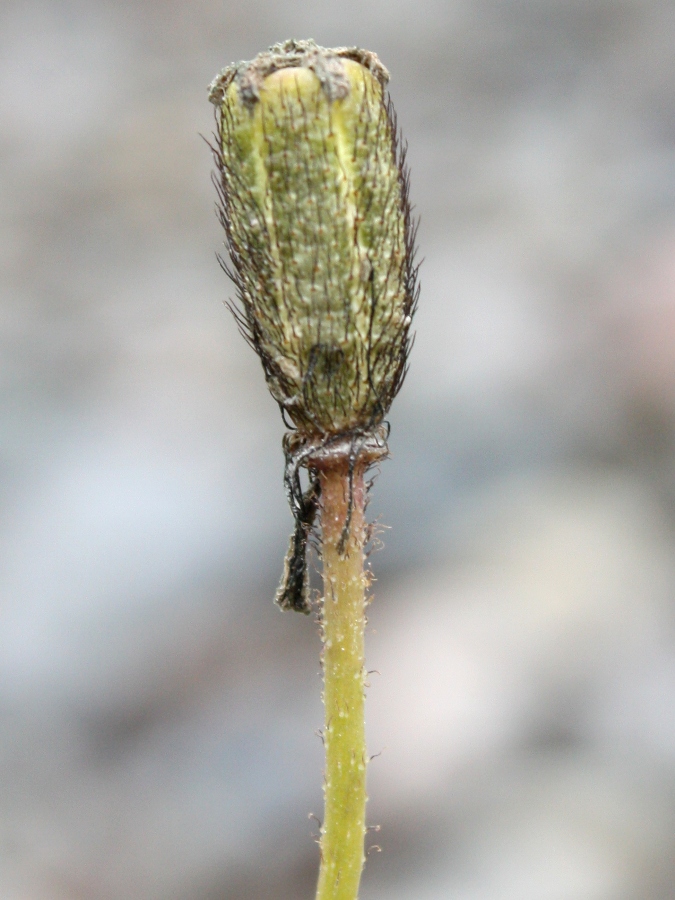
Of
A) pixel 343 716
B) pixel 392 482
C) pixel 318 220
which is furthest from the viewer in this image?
pixel 392 482

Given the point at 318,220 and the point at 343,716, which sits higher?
the point at 318,220

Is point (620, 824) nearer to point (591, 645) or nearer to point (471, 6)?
point (591, 645)

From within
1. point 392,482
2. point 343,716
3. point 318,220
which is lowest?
point 343,716

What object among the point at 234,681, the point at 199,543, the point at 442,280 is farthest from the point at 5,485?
the point at 442,280

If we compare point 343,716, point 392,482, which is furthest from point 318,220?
point 392,482

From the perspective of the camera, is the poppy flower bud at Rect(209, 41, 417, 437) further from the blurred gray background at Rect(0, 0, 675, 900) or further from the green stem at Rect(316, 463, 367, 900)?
the blurred gray background at Rect(0, 0, 675, 900)

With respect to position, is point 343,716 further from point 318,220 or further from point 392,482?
point 392,482
